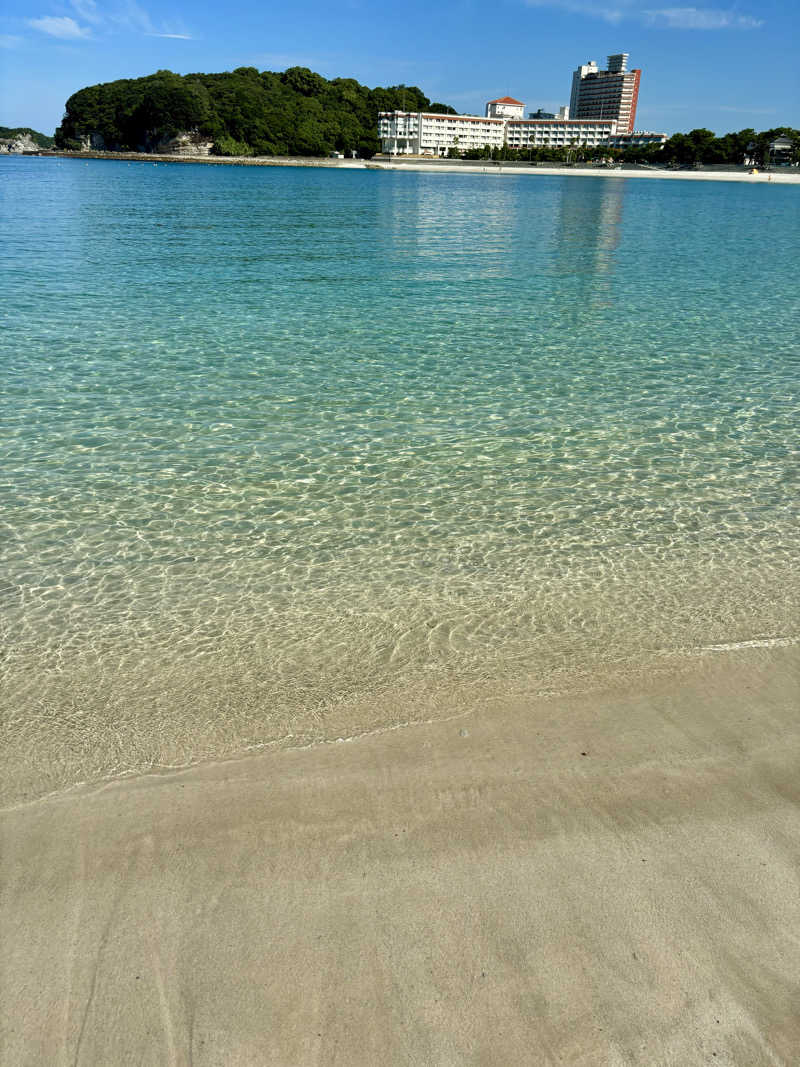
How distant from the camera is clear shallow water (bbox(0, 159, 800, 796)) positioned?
5430mm

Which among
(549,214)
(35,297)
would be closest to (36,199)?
(549,214)

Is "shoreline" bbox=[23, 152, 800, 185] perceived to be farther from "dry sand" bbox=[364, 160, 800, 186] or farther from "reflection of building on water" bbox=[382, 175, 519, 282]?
"reflection of building on water" bbox=[382, 175, 519, 282]

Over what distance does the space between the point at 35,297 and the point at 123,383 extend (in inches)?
367

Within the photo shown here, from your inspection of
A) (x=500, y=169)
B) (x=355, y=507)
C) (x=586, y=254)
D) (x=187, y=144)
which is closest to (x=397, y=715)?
(x=355, y=507)

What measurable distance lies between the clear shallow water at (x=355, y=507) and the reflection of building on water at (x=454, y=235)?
8112mm

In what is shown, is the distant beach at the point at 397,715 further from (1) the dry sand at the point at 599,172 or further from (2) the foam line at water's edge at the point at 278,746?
(1) the dry sand at the point at 599,172

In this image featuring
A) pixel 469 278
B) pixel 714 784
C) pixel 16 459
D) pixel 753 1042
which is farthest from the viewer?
pixel 469 278

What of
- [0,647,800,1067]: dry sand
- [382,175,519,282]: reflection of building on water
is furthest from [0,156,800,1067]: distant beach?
[382,175,519,282]: reflection of building on water

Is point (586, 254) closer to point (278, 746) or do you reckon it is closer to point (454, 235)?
point (454, 235)

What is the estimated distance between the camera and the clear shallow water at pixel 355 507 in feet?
17.8

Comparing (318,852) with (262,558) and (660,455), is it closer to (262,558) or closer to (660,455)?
(262,558)

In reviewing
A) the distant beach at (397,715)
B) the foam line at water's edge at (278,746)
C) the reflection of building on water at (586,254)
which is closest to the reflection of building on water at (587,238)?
the reflection of building on water at (586,254)

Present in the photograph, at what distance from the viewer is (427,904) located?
140 inches

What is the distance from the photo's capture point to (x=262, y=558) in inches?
282
